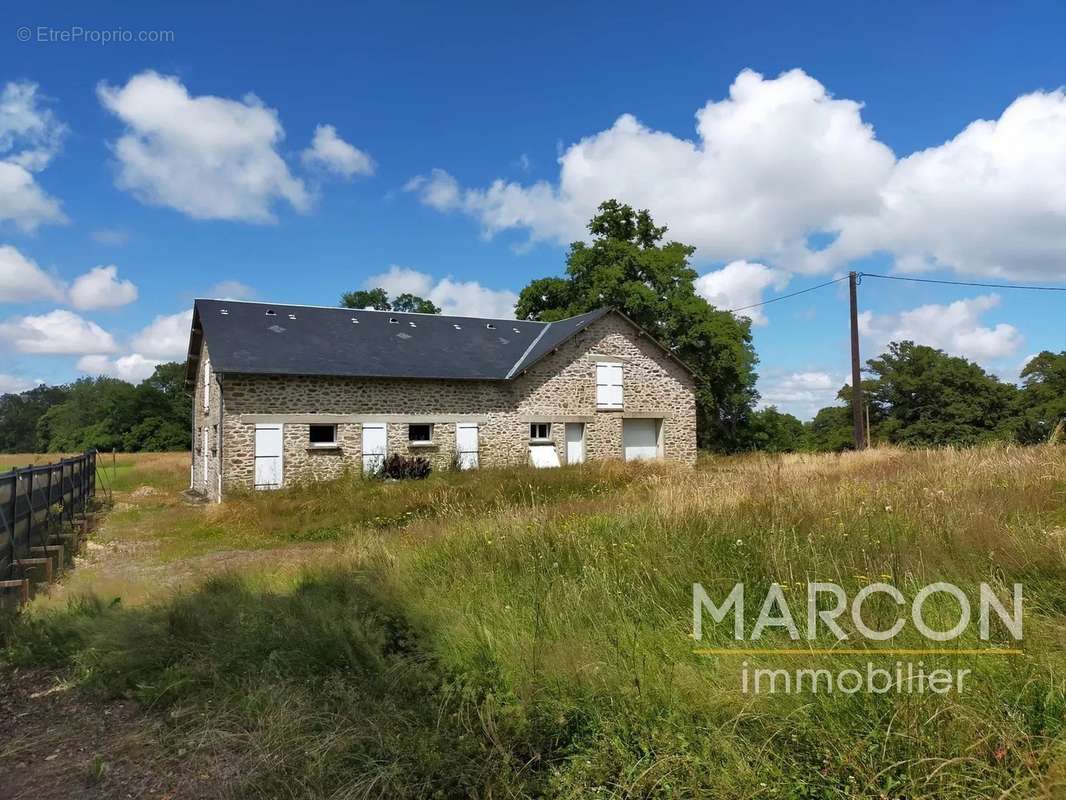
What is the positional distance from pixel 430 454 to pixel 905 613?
16452 millimetres

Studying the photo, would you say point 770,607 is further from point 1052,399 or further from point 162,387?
point 162,387

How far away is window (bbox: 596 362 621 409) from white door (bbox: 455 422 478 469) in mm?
4688

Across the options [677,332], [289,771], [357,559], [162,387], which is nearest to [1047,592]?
[289,771]

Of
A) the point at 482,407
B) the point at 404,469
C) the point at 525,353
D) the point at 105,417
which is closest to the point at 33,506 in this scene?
the point at 404,469

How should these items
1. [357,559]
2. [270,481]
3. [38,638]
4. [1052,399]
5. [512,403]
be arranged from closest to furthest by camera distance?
[38,638], [357,559], [270,481], [512,403], [1052,399]

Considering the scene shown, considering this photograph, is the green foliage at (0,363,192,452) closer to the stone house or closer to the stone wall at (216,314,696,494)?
the stone house

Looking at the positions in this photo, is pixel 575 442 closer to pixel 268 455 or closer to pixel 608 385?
pixel 608 385

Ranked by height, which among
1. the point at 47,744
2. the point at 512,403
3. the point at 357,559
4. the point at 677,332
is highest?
the point at 677,332

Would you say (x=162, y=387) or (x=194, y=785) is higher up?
(x=162, y=387)

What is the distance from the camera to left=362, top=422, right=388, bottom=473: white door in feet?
57.9

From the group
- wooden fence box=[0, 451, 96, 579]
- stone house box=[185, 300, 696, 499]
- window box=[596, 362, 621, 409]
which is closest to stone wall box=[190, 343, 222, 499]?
stone house box=[185, 300, 696, 499]

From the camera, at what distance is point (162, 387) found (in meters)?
59.9

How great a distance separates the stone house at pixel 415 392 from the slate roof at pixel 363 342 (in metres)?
0.06

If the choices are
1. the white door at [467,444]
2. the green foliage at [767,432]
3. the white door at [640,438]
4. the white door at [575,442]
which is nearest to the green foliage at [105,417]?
the white door at [467,444]
